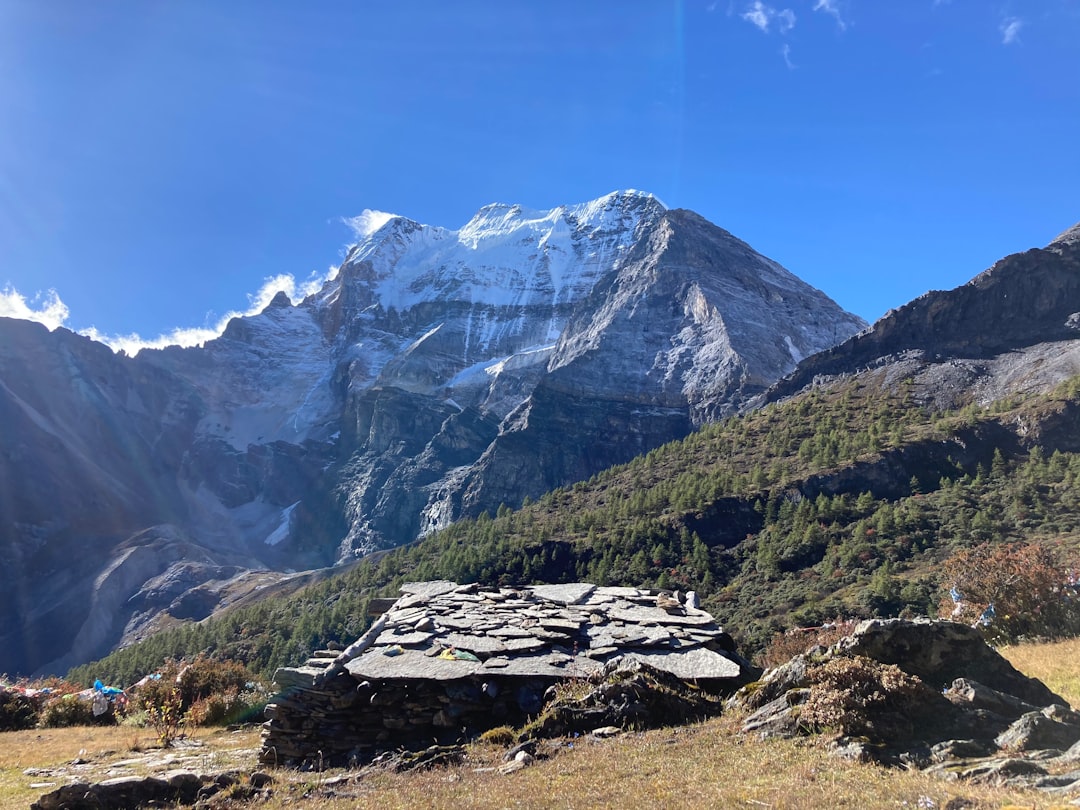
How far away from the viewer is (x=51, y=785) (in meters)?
13.4

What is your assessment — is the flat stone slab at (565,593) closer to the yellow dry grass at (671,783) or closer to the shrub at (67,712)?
the yellow dry grass at (671,783)

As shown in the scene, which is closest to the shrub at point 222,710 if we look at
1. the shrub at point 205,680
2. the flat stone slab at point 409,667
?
the shrub at point 205,680

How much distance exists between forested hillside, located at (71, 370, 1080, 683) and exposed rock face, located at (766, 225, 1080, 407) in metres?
7.52

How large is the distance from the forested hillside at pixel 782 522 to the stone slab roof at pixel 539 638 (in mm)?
22394

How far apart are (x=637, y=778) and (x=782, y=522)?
197 ft

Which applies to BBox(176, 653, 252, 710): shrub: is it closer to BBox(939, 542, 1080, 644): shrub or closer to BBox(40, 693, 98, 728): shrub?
BBox(40, 693, 98, 728): shrub

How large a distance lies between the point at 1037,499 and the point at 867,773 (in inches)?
2111

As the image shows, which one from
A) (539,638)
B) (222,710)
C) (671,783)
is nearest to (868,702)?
(671,783)

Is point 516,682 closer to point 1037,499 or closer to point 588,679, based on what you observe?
point 588,679

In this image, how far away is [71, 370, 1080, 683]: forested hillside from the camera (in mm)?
48438

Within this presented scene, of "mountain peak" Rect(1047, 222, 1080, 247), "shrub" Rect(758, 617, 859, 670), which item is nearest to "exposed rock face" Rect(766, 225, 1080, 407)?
"mountain peak" Rect(1047, 222, 1080, 247)

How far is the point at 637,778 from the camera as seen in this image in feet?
31.2

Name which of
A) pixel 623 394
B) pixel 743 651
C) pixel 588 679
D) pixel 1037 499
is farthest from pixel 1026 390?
pixel 623 394

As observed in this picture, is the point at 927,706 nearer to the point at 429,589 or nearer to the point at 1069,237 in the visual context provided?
the point at 429,589
